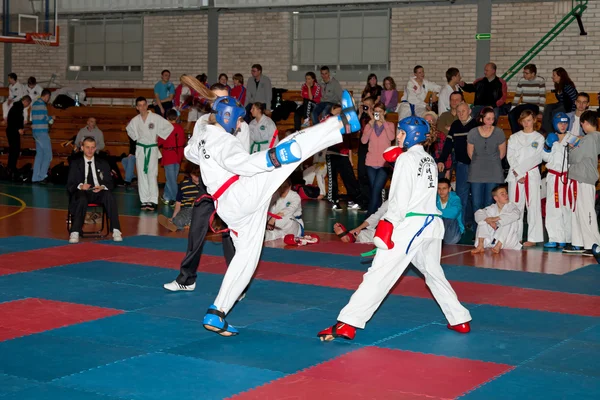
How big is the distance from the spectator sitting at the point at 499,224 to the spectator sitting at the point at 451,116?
9.07ft

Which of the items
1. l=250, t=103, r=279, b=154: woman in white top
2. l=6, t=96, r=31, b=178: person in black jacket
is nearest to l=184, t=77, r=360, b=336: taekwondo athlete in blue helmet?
l=250, t=103, r=279, b=154: woman in white top

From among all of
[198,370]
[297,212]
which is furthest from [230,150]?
[297,212]

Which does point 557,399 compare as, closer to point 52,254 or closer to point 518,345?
point 518,345

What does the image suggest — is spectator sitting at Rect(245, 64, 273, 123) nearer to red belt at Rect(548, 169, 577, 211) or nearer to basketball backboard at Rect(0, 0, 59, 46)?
basketball backboard at Rect(0, 0, 59, 46)

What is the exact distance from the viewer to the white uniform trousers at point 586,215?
11.6 metres

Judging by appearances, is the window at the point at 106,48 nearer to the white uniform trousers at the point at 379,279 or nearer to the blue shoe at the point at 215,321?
the blue shoe at the point at 215,321

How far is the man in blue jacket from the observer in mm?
12000

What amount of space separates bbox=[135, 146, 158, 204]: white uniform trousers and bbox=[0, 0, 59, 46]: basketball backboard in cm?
540

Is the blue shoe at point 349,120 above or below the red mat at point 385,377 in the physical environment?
above

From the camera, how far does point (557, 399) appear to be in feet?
17.8

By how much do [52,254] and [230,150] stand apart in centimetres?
528

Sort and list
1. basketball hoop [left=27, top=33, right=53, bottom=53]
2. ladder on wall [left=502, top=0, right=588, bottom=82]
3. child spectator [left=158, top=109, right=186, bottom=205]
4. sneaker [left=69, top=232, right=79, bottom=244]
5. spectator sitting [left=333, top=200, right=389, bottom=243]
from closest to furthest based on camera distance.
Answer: sneaker [left=69, top=232, right=79, bottom=244] < spectator sitting [left=333, top=200, right=389, bottom=243] < child spectator [left=158, top=109, right=186, bottom=205] < ladder on wall [left=502, top=0, right=588, bottom=82] < basketball hoop [left=27, top=33, right=53, bottom=53]

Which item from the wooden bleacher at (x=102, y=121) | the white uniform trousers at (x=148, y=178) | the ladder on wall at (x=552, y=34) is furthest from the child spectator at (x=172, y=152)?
the ladder on wall at (x=552, y=34)

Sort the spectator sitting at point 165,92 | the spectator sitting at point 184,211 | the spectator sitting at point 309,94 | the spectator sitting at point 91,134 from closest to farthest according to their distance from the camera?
the spectator sitting at point 184,211, the spectator sitting at point 309,94, the spectator sitting at point 91,134, the spectator sitting at point 165,92
